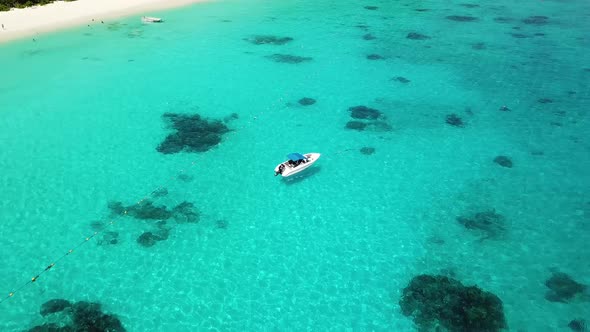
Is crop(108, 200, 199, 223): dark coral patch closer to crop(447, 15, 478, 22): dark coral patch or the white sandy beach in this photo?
the white sandy beach

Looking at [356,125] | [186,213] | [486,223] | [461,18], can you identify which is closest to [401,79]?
[356,125]

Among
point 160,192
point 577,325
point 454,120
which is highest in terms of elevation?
point 454,120

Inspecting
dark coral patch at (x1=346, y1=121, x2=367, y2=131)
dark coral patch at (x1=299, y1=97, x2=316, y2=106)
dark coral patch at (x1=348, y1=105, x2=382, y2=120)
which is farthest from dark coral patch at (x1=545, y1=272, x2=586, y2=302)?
dark coral patch at (x1=299, y1=97, x2=316, y2=106)

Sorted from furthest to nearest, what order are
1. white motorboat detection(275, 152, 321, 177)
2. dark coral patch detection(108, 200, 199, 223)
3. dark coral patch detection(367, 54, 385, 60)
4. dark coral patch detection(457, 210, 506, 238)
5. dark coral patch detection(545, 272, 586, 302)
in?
dark coral patch detection(367, 54, 385, 60), white motorboat detection(275, 152, 321, 177), dark coral patch detection(108, 200, 199, 223), dark coral patch detection(457, 210, 506, 238), dark coral patch detection(545, 272, 586, 302)

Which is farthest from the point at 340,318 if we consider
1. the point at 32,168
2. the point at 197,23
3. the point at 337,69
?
the point at 197,23

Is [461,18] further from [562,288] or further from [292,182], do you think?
[562,288]

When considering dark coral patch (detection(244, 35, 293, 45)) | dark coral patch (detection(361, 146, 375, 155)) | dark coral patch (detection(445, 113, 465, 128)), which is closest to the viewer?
dark coral patch (detection(361, 146, 375, 155))

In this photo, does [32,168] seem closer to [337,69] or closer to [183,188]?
[183,188]
